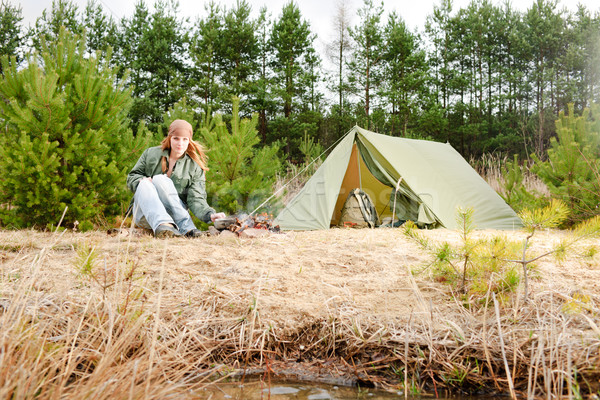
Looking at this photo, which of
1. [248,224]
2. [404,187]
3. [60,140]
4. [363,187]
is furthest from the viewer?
[363,187]

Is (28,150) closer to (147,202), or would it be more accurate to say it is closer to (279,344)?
(147,202)

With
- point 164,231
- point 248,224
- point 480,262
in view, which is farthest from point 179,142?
point 480,262

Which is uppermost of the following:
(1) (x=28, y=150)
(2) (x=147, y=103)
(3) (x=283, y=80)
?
(3) (x=283, y=80)

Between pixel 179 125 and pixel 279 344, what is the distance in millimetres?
2669

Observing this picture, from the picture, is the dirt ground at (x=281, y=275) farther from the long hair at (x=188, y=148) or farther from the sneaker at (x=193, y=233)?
the long hair at (x=188, y=148)

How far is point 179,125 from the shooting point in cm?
387

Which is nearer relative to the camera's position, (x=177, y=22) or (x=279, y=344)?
(x=279, y=344)

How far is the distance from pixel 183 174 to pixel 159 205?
416 mm

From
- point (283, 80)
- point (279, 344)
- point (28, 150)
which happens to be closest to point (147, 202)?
point (28, 150)

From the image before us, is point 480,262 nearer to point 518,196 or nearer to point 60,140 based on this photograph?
point 60,140

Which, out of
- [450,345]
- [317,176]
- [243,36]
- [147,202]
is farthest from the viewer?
[243,36]

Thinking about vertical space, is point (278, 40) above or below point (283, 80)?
above

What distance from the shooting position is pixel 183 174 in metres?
4.04

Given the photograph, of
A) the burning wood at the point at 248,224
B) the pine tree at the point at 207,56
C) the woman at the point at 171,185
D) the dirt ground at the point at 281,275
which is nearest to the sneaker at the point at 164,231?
the woman at the point at 171,185
